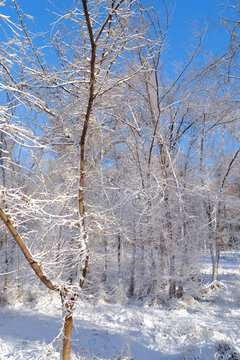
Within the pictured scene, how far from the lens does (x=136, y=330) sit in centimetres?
643

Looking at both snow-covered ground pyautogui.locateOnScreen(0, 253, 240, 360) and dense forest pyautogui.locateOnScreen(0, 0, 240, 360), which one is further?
snow-covered ground pyautogui.locateOnScreen(0, 253, 240, 360)

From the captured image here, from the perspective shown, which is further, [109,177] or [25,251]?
[109,177]

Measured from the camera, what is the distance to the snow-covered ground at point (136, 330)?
4.87m

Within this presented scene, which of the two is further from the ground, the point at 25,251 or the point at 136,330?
the point at 25,251

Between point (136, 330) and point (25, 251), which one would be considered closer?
point (25, 251)

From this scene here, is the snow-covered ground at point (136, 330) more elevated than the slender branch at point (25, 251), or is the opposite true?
the slender branch at point (25, 251)

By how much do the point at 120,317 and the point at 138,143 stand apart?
513cm

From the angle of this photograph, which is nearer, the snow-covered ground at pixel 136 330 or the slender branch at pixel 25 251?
the slender branch at pixel 25 251

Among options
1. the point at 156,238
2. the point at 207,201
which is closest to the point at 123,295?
the point at 156,238

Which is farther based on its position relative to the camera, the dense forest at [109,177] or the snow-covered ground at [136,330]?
the snow-covered ground at [136,330]

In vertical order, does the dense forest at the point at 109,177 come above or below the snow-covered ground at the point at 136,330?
above

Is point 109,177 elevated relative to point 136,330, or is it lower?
elevated

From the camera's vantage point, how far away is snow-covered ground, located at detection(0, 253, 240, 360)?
16.0 feet

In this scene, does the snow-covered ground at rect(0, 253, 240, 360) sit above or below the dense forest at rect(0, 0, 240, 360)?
below
